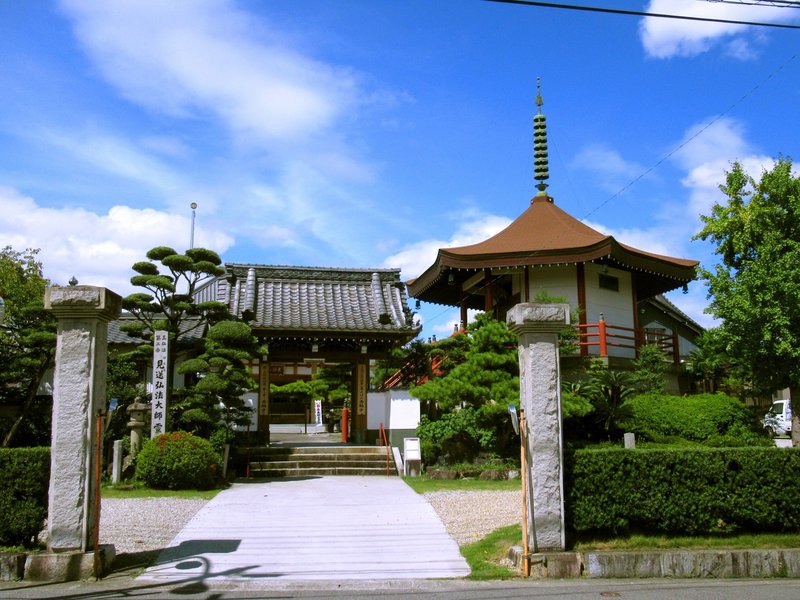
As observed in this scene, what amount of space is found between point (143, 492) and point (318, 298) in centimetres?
956

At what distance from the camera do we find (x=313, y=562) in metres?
8.59

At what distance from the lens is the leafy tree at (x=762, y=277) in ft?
50.1

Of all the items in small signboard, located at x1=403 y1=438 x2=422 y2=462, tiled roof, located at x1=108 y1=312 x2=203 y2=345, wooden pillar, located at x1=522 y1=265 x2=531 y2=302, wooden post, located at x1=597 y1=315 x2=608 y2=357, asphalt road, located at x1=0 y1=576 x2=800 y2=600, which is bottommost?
asphalt road, located at x1=0 y1=576 x2=800 y2=600

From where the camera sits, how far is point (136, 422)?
1596cm

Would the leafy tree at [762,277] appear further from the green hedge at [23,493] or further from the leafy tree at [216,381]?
the green hedge at [23,493]

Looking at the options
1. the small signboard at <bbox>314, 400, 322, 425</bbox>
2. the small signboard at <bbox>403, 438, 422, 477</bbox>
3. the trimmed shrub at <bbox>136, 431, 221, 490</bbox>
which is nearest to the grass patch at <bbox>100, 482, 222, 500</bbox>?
the trimmed shrub at <bbox>136, 431, 221, 490</bbox>

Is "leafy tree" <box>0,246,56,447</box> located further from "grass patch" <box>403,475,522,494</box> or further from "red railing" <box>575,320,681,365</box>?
"red railing" <box>575,320,681,365</box>

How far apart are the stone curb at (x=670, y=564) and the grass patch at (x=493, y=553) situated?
26 cm

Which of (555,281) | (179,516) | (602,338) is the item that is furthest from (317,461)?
(555,281)

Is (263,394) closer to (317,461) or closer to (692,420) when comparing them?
(317,461)

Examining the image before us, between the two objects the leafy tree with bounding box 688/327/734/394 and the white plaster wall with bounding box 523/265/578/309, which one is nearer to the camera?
the leafy tree with bounding box 688/327/734/394

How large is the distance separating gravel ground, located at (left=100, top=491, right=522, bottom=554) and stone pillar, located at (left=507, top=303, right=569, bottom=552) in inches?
72.7

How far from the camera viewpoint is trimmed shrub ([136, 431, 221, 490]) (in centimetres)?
1404

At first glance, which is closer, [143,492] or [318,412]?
[143,492]
